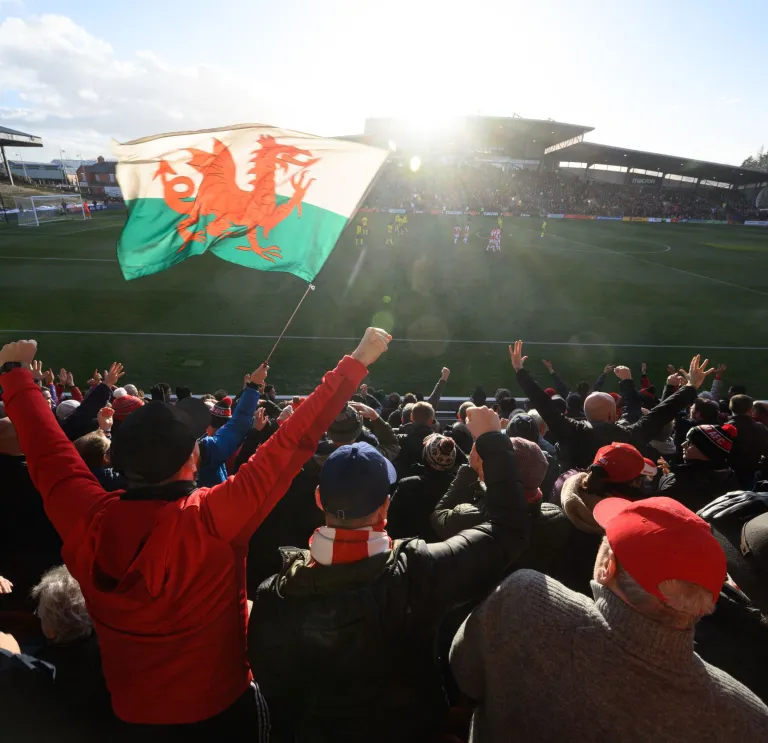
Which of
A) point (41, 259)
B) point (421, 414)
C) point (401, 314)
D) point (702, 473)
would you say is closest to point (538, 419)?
point (421, 414)

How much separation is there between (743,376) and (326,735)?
13.7 meters

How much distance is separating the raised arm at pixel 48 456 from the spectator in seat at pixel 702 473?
3711 mm

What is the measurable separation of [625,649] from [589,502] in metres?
1.22

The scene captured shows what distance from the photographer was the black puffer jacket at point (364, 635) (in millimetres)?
1692

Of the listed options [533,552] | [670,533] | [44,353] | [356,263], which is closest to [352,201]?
[533,552]

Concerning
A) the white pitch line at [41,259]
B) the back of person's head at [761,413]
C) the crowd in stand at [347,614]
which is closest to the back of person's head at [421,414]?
the crowd in stand at [347,614]

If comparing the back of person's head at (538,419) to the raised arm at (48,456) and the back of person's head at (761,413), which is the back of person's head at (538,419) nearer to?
the back of person's head at (761,413)

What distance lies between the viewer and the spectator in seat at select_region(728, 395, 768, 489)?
178 inches

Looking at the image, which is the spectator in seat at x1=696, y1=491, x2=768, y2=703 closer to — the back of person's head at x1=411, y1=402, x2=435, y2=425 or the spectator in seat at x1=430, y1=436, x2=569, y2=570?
the spectator in seat at x1=430, y1=436, x2=569, y2=570

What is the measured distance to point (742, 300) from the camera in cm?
1988

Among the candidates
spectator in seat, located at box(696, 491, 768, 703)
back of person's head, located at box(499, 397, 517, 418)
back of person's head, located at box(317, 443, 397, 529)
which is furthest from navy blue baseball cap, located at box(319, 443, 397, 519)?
back of person's head, located at box(499, 397, 517, 418)

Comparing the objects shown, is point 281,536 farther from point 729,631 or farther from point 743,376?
point 743,376

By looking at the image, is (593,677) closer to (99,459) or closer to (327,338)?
(99,459)

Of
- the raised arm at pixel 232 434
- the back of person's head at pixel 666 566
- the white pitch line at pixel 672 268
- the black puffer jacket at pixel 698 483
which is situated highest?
the back of person's head at pixel 666 566
